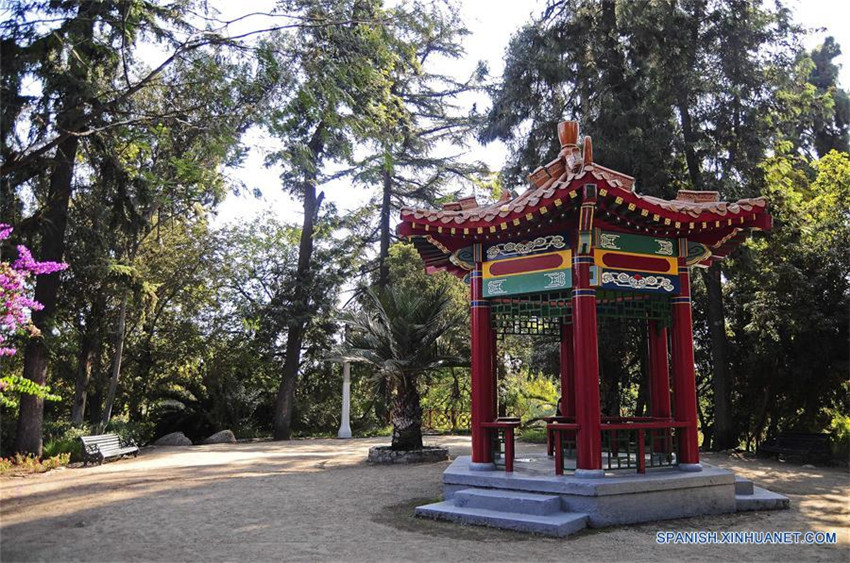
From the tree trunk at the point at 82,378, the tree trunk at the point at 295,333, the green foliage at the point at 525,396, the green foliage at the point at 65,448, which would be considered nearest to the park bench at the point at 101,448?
the green foliage at the point at 65,448

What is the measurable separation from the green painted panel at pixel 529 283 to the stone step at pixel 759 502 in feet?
11.2

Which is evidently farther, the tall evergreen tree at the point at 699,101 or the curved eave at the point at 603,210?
the tall evergreen tree at the point at 699,101

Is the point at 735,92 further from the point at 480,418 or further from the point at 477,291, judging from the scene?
the point at 480,418

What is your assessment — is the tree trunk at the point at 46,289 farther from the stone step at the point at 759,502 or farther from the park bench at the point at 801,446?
the park bench at the point at 801,446

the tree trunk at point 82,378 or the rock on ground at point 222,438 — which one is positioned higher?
the tree trunk at point 82,378

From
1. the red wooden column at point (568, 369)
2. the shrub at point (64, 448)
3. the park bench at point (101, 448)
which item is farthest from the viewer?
the shrub at point (64, 448)

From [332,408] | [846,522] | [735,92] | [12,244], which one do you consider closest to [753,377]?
[735,92]

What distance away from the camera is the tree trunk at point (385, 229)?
24156 mm

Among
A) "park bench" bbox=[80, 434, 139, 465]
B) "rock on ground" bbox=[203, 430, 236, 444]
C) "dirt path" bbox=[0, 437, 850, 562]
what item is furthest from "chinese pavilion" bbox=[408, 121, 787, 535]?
"rock on ground" bbox=[203, 430, 236, 444]

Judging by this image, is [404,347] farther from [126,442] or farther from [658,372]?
[126,442]

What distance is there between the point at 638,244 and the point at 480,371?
8.61 ft

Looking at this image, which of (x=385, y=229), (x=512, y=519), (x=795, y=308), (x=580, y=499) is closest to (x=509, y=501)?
(x=512, y=519)

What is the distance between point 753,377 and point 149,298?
51.2 ft

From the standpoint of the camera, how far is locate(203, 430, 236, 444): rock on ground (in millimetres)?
18906
